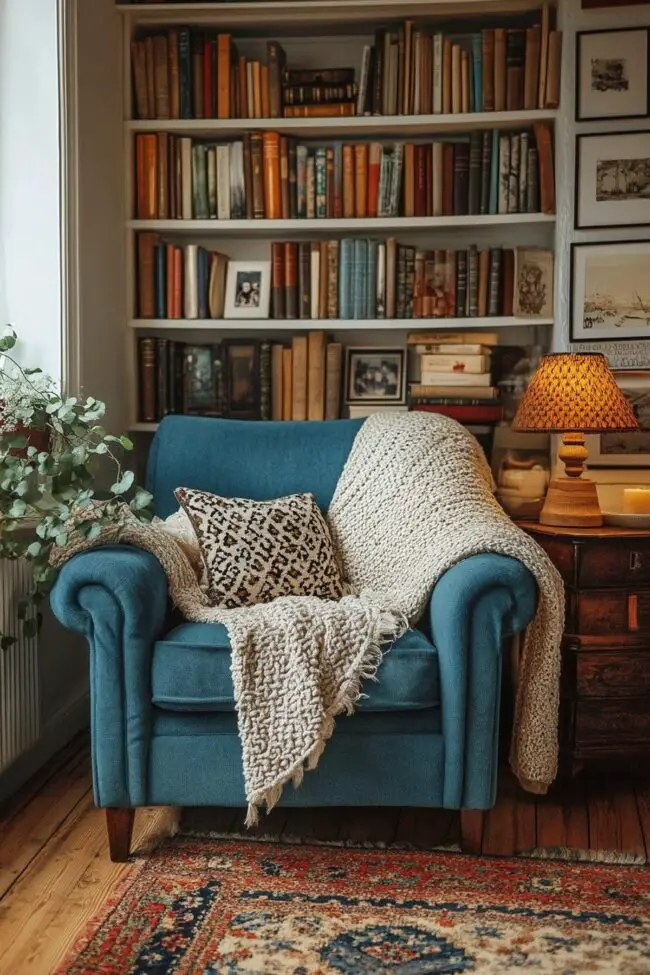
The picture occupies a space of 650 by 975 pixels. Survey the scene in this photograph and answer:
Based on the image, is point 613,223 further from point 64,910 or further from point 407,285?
point 64,910

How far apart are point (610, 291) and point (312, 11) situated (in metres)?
1.29

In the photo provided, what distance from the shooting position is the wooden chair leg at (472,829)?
2285mm

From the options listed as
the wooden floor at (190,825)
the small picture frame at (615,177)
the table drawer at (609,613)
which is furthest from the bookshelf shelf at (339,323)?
the wooden floor at (190,825)

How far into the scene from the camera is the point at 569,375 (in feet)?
9.10

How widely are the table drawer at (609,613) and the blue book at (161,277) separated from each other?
1687 mm

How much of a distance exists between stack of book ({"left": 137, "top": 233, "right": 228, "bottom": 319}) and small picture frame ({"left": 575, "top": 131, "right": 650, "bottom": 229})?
1200mm

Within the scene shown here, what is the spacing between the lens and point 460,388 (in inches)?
134

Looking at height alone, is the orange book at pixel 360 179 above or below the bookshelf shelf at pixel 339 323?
above

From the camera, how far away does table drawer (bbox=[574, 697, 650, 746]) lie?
264cm

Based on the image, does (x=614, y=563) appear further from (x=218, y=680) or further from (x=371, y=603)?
(x=218, y=680)

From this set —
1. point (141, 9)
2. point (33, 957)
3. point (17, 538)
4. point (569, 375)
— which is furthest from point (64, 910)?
point (141, 9)

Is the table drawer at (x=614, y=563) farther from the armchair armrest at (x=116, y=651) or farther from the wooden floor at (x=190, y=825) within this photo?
the armchair armrest at (x=116, y=651)

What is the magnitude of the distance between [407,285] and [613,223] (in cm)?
66

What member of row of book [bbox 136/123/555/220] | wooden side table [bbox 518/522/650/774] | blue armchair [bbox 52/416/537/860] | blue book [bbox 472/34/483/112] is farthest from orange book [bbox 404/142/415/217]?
blue armchair [bbox 52/416/537/860]
